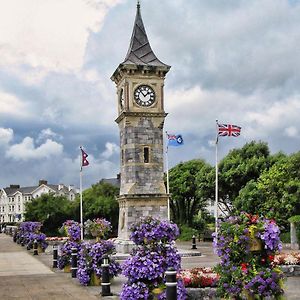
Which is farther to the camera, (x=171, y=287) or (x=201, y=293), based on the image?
(x=201, y=293)

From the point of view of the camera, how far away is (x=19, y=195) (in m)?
144

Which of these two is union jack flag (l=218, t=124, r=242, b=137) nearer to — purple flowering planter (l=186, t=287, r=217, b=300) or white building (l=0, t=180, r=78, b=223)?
purple flowering planter (l=186, t=287, r=217, b=300)

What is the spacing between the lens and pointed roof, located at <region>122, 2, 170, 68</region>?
3531 cm

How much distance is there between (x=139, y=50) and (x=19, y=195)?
113 meters

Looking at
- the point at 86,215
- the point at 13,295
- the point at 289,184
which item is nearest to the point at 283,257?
the point at 13,295

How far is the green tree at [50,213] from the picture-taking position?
6589cm

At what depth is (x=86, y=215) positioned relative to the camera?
66.1m

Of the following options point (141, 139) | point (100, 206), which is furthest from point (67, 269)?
point (100, 206)

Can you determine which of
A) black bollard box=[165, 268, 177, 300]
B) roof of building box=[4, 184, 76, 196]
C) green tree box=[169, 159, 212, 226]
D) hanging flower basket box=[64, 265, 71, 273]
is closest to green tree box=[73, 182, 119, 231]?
green tree box=[169, 159, 212, 226]

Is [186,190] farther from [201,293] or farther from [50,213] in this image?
[201,293]

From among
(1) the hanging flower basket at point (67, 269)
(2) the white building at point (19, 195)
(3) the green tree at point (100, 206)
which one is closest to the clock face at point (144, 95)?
(1) the hanging flower basket at point (67, 269)

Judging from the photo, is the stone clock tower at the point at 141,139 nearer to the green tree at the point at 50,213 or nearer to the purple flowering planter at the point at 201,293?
the purple flowering planter at the point at 201,293

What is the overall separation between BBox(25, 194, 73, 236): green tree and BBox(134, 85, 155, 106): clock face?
1329 inches

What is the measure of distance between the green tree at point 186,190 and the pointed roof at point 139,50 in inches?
857
